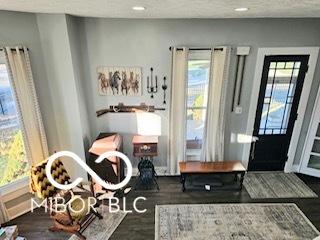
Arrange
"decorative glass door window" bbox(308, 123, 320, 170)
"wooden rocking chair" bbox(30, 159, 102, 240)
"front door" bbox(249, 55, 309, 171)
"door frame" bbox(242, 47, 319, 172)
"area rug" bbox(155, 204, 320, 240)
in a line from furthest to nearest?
"decorative glass door window" bbox(308, 123, 320, 170) → "front door" bbox(249, 55, 309, 171) → "door frame" bbox(242, 47, 319, 172) → "area rug" bbox(155, 204, 320, 240) → "wooden rocking chair" bbox(30, 159, 102, 240)

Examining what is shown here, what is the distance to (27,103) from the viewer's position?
341 centimetres

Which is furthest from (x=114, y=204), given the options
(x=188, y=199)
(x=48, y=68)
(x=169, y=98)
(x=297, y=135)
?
(x=297, y=135)

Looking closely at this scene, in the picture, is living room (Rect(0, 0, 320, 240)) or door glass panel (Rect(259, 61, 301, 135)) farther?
door glass panel (Rect(259, 61, 301, 135))

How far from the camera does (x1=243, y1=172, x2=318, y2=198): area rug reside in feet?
13.3

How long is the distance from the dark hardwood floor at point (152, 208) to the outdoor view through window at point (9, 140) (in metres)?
0.69

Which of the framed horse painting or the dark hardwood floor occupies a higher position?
the framed horse painting

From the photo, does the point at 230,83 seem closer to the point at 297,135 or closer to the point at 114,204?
the point at 297,135

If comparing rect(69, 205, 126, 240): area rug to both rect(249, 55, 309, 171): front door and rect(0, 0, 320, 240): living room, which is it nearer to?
rect(0, 0, 320, 240): living room

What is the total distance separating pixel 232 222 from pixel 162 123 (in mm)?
1917

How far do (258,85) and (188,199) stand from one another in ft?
7.36

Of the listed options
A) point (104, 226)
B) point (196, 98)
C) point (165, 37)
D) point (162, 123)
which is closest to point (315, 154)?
point (196, 98)

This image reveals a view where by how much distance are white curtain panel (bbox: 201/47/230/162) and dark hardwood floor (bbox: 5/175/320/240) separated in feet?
2.30

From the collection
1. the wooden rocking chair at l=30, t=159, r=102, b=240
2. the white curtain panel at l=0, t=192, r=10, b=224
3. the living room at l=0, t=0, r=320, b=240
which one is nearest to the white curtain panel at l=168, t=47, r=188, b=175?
the living room at l=0, t=0, r=320, b=240

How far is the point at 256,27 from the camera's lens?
379cm
